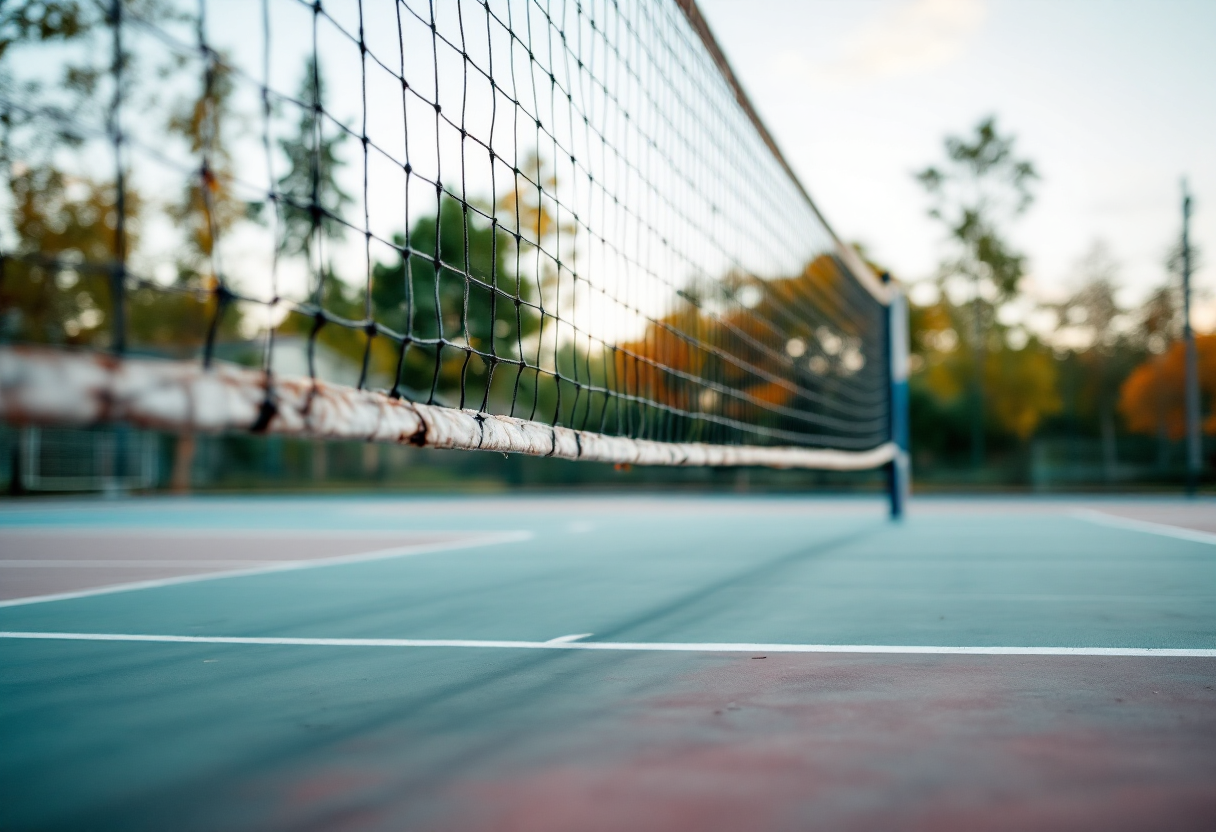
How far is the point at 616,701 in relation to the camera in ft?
6.88

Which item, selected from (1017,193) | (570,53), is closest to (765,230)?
(570,53)

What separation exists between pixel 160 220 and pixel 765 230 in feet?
59.7

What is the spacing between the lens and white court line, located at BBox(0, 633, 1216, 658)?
2.62 meters

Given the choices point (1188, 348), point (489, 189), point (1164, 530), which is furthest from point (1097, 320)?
point (489, 189)

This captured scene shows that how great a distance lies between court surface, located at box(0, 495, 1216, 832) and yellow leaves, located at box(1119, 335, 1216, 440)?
112 feet

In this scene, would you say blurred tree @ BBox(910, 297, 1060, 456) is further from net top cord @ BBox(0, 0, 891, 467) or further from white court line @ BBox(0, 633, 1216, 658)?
white court line @ BBox(0, 633, 1216, 658)

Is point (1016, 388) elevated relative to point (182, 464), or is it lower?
elevated

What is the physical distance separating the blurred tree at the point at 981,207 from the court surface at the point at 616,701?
915 inches

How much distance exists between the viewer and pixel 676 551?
6508mm

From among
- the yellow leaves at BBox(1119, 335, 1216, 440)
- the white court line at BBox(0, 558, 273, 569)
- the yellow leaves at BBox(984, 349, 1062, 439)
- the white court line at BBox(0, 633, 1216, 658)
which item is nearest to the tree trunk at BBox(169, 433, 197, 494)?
the white court line at BBox(0, 558, 273, 569)

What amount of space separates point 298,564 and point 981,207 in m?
25.1

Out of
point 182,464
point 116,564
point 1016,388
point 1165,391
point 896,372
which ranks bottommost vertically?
point 116,564

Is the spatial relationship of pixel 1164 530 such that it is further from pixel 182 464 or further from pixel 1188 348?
pixel 182 464

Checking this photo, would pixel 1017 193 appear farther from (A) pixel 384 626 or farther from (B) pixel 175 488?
(A) pixel 384 626
